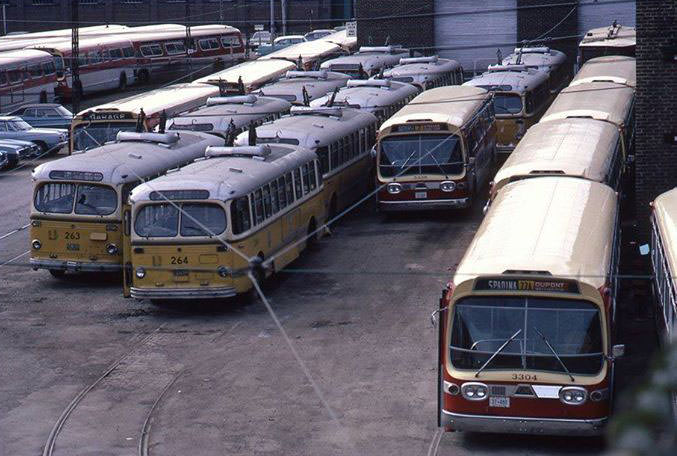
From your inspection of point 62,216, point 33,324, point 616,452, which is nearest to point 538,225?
point 33,324

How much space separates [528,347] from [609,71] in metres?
22.5

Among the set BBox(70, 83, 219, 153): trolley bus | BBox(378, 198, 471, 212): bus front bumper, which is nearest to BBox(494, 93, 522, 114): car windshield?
BBox(378, 198, 471, 212): bus front bumper

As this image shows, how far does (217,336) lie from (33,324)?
10.1ft

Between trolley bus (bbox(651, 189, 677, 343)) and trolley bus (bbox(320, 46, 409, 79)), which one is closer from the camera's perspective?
trolley bus (bbox(651, 189, 677, 343))

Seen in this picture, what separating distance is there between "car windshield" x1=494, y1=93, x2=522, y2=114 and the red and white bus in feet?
70.4

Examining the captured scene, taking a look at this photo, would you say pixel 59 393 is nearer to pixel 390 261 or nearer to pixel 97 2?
pixel 390 261

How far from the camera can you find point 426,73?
37594mm

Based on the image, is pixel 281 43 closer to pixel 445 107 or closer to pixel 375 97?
pixel 375 97

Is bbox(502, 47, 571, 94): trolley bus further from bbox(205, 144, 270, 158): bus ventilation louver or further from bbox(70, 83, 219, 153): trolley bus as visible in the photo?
bbox(205, 144, 270, 158): bus ventilation louver

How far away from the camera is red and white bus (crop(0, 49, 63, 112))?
153ft

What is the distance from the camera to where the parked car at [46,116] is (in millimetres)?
41438

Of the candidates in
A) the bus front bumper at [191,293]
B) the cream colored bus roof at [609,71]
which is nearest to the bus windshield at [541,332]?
the bus front bumper at [191,293]

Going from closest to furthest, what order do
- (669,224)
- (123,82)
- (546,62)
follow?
(669,224), (546,62), (123,82)

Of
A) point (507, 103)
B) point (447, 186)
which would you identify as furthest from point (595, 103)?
point (507, 103)
